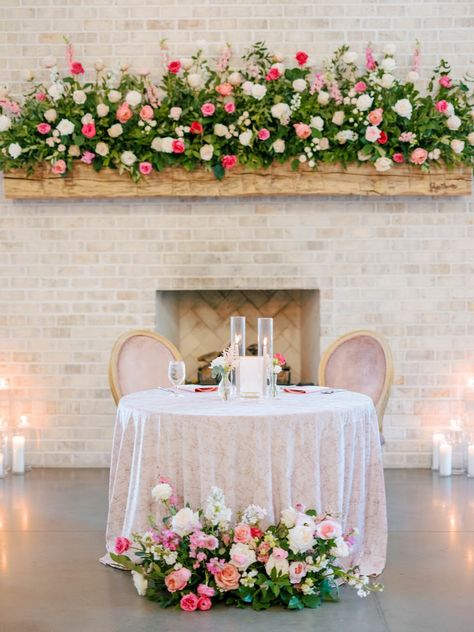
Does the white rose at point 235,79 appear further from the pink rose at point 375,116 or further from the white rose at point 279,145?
the pink rose at point 375,116

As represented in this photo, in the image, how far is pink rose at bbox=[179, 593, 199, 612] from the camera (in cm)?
295

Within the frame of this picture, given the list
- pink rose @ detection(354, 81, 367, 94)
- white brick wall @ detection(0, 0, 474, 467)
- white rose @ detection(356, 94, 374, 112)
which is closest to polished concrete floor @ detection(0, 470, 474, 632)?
white brick wall @ detection(0, 0, 474, 467)

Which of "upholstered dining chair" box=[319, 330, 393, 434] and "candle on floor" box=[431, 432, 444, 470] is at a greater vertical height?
"upholstered dining chair" box=[319, 330, 393, 434]

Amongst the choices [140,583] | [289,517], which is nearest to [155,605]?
[140,583]

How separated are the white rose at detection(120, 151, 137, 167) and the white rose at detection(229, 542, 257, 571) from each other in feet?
9.37

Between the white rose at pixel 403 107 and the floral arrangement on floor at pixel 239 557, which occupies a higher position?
the white rose at pixel 403 107

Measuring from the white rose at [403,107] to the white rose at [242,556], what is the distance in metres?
3.06

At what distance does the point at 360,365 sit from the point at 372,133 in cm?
147

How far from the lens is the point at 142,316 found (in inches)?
218

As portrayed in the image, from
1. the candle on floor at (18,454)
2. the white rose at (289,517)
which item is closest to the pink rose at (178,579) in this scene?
the white rose at (289,517)

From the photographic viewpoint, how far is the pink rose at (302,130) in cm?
508

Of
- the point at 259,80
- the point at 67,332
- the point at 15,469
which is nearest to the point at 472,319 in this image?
the point at 259,80

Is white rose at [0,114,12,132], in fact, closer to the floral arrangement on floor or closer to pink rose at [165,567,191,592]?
the floral arrangement on floor

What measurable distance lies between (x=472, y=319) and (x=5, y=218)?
118 inches
